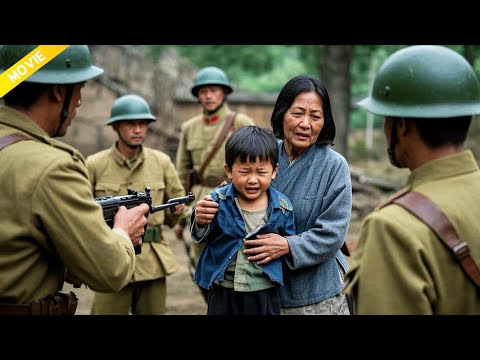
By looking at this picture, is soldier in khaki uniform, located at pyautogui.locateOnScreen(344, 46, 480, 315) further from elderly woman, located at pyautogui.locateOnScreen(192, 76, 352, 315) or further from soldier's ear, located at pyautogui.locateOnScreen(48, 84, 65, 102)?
soldier's ear, located at pyautogui.locateOnScreen(48, 84, 65, 102)

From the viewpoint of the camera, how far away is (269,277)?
3.78m

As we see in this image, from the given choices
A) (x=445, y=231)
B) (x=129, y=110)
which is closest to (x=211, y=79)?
(x=129, y=110)

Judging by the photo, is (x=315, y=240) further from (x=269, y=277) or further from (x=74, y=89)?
(x=74, y=89)

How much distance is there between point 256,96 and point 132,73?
2.97m

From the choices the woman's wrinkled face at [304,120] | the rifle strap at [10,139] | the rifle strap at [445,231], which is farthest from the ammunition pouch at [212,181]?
the rifle strap at [445,231]

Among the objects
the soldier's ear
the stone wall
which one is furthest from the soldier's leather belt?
the stone wall

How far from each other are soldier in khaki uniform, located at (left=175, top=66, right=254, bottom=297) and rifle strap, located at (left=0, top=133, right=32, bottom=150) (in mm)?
4144

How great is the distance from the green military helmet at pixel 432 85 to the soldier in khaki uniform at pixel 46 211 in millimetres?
1391

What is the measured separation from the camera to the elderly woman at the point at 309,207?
379cm

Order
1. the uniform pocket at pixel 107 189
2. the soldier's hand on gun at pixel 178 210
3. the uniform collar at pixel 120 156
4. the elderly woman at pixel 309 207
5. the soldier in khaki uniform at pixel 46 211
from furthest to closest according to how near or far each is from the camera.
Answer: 1. the soldier's hand on gun at pixel 178 210
2. the uniform collar at pixel 120 156
3. the uniform pocket at pixel 107 189
4. the elderly woman at pixel 309 207
5. the soldier in khaki uniform at pixel 46 211

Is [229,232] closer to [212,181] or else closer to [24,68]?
[24,68]

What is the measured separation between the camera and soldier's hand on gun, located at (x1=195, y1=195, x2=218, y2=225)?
3.76m

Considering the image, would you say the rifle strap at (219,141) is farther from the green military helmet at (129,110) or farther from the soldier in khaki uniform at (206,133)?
the green military helmet at (129,110)
